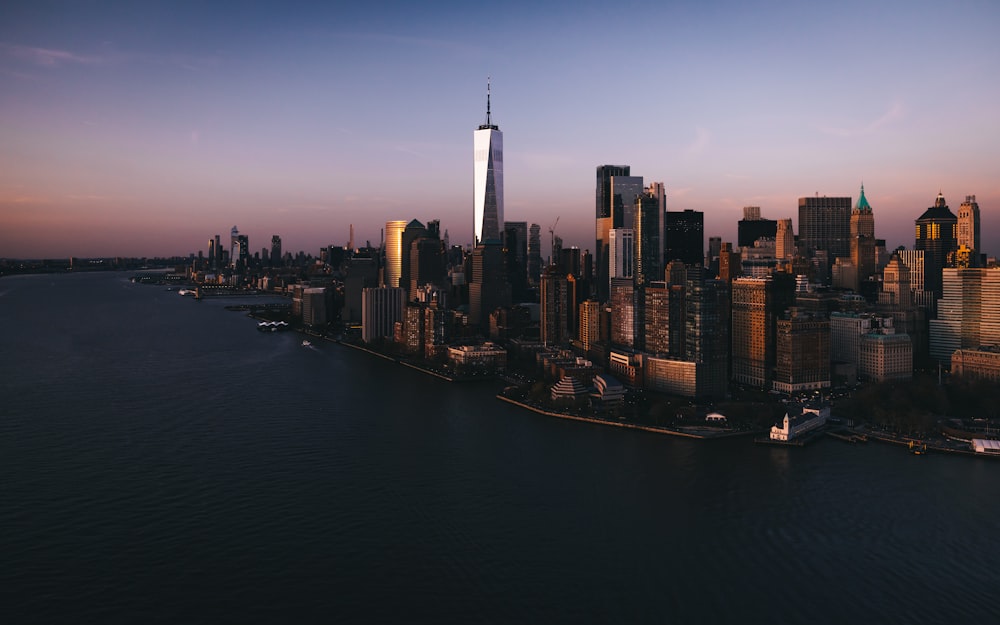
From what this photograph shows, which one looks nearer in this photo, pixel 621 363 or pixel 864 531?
pixel 864 531

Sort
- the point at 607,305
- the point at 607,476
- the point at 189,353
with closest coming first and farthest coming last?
1. the point at 607,476
2. the point at 189,353
3. the point at 607,305

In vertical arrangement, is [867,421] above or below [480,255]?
below

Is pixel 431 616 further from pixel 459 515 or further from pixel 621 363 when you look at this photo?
pixel 621 363

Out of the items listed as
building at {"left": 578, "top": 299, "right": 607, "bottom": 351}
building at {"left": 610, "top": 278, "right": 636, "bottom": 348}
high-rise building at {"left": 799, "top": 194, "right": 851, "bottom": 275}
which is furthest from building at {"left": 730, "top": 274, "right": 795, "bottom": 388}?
high-rise building at {"left": 799, "top": 194, "right": 851, "bottom": 275}

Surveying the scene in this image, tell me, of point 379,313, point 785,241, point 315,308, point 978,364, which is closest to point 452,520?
point 978,364

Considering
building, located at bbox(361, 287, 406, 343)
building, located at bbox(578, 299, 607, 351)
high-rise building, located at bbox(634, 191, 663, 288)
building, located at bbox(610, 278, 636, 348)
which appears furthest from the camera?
high-rise building, located at bbox(634, 191, 663, 288)

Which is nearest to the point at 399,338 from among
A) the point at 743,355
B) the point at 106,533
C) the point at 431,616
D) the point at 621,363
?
the point at 621,363

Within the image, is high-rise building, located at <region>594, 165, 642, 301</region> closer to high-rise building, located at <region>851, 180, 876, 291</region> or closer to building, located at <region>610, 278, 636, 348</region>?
high-rise building, located at <region>851, 180, 876, 291</region>

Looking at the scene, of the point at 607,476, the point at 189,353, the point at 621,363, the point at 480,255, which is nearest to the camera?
the point at 607,476
